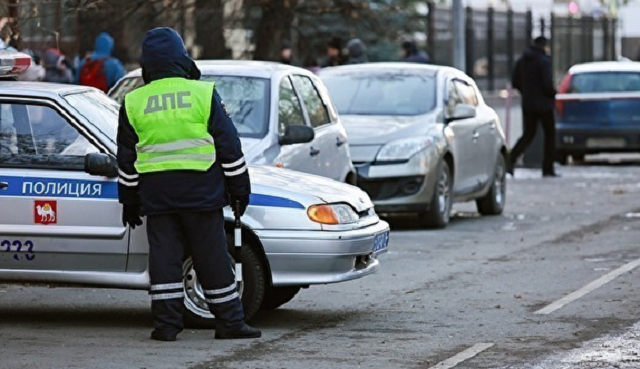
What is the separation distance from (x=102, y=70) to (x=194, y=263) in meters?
10.1

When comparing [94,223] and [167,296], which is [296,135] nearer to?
[94,223]

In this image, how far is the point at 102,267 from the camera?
30.7ft

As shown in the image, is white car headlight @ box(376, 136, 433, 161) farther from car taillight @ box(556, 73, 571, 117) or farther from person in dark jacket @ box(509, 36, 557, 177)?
car taillight @ box(556, 73, 571, 117)

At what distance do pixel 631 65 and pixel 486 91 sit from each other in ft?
39.9

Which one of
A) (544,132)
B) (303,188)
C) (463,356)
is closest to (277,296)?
(303,188)

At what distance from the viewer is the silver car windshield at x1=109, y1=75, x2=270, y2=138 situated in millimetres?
12828

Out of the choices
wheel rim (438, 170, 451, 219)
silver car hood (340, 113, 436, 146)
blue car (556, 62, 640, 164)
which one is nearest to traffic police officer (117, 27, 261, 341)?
silver car hood (340, 113, 436, 146)

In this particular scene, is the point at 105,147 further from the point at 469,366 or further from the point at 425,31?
the point at 425,31

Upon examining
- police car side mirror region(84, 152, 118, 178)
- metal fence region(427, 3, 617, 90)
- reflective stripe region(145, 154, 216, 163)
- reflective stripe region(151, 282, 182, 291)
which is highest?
reflective stripe region(145, 154, 216, 163)

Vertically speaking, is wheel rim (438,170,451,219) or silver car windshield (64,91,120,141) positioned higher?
silver car windshield (64,91,120,141)

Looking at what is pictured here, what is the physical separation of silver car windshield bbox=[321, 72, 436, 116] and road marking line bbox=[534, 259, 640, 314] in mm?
3931

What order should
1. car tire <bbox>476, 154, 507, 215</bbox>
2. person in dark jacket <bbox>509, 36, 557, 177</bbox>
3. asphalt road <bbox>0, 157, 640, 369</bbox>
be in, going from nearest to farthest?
asphalt road <bbox>0, 157, 640, 369</bbox>
car tire <bbox>476, 154, 507, 215</bbox>
person in dark jacket <bbox>509, 36, 557, 177</bbox>

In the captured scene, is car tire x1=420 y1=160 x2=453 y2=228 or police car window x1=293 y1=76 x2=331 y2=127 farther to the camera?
car tire x1=420 y1=160 x2=453 y2=228

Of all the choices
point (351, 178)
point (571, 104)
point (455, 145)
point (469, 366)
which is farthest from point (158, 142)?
point (571, 104)
